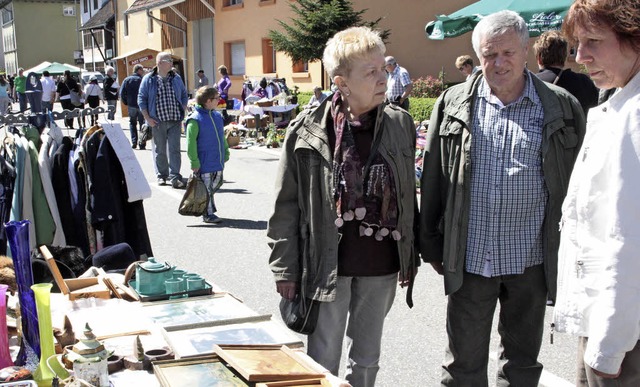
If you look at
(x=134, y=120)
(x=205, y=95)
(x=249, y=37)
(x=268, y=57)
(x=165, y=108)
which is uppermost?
(x=249, y=37)

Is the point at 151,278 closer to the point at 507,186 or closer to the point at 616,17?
the point at 507,186

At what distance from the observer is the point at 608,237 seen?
1.96m

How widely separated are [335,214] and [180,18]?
1200 inches

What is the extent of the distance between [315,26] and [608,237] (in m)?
19.4

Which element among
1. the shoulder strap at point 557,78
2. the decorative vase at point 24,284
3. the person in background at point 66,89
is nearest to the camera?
the decorative vase at point 24,284

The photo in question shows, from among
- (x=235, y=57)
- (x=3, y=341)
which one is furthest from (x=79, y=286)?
(x=235, y=57)

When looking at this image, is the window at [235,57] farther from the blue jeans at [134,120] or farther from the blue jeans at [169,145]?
the blue jeans at [169,145]

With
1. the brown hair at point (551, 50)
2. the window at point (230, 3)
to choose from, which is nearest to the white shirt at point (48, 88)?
the window at point (230, 3)

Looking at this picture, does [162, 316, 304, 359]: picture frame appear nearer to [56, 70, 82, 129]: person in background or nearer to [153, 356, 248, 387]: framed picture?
[153, 356, 248, 387]: framed picture

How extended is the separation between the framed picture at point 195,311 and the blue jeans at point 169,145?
7.58 metres

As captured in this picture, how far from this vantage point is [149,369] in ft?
8.49

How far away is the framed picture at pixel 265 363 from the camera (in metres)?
2.34

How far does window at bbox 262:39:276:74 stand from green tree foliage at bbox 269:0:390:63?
462cm

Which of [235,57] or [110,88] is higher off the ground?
[235,57]
